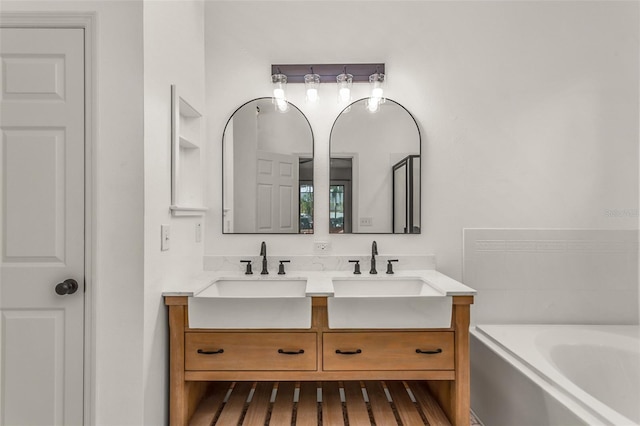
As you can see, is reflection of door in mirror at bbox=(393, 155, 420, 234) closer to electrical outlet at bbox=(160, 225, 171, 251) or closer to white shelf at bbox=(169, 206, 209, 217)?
white shelf at bbox=(169, 206, 209, 217)

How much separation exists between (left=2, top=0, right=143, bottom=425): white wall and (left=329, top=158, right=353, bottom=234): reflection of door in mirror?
45.5 inches

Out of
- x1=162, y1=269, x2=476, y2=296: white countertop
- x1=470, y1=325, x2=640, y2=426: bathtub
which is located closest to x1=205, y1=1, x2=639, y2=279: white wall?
x1=162, y1=269, x2=476, y2=296: white countertop

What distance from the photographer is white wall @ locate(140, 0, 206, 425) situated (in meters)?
1.50

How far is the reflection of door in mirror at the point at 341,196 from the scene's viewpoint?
2.29 m

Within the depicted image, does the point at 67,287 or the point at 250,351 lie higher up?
the point at 67,287

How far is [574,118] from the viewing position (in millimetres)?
2258

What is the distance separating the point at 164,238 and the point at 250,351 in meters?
0.65

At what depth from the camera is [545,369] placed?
5.26 ft

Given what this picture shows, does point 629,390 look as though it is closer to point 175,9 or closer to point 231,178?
point 231,178

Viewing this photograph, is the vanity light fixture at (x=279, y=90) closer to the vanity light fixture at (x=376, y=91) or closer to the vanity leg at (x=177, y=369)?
the vanity light fixture at (x=376, y=91)

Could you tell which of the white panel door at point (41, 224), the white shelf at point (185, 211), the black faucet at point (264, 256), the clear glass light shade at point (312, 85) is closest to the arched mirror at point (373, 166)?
the clear glass light shade at point (312, 85)

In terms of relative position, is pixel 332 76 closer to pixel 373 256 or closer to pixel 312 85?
pixel 312 85

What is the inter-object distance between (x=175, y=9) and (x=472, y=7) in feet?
5.81

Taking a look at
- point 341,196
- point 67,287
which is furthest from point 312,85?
point 67,287
